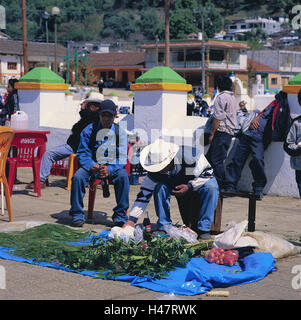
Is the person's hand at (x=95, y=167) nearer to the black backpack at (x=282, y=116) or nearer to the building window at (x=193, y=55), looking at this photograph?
the black backpack at (x=282, y=116)

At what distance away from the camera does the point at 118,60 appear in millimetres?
91562

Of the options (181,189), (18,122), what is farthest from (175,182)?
(18,122)

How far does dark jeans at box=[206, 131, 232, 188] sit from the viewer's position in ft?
32.1

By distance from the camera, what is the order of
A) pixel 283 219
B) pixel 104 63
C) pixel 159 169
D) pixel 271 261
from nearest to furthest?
pixel 271 261
pixel 159 169
pixel 283 219
pixel 104 63

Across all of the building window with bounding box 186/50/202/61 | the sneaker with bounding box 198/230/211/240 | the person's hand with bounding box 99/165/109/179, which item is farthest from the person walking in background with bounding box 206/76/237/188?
the building window with bounding box 186/50/202/61

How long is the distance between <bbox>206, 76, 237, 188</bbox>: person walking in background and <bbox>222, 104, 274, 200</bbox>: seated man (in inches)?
19.0

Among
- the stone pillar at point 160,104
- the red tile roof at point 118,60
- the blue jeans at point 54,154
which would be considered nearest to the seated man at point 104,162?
the blue jeans at point 54,154

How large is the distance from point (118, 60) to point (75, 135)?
8288 centimetres

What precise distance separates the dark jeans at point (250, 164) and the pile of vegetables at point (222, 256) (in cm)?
430

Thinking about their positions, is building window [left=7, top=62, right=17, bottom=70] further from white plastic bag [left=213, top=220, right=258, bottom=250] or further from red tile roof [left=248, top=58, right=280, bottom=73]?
white plastic bag [left=213, top=220, right=258, bottom=250]

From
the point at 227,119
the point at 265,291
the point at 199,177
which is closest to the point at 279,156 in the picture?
the point at 227,119
